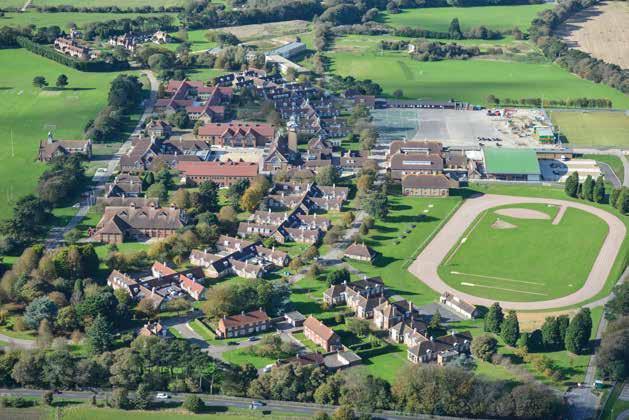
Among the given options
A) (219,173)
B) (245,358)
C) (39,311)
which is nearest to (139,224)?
(219,173)

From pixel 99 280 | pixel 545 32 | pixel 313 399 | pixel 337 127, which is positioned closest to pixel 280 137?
pixel 337 127

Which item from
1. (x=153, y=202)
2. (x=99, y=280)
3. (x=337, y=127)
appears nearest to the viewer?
(x=99, y=280)

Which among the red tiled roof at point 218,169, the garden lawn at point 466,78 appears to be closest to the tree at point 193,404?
the red tiled roof at point 218,169

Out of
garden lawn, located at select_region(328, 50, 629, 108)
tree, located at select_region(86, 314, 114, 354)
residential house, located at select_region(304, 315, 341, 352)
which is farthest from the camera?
garden lawn, located at select_region(328, 50, 629, 108)

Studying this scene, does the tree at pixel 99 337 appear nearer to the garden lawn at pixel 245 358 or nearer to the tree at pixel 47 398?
the tree at pixel 47 398

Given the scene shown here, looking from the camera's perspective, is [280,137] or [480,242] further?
[280,137]

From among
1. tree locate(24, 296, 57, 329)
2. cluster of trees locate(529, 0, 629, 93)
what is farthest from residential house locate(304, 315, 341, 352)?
cluster of trees locate(529, 0, 629, 93)

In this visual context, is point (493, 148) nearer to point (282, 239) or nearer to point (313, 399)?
point (282, 239)

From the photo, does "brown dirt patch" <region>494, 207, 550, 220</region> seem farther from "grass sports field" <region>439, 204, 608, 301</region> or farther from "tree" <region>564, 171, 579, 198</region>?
"tree" <region>564, 171, 579, 198</region>
